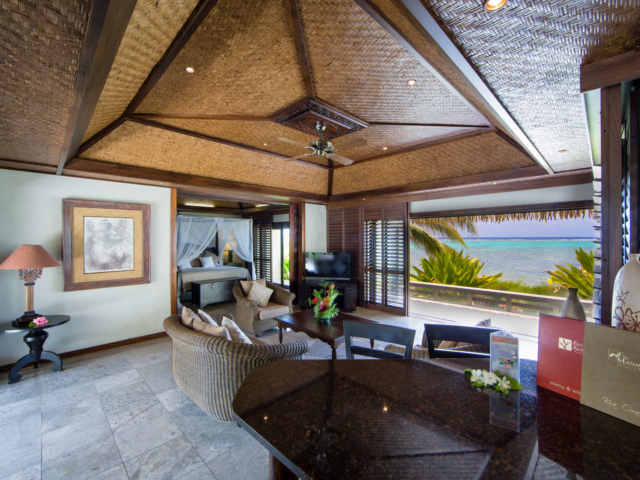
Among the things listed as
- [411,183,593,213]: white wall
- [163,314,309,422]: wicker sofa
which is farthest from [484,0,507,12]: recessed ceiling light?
[411,183,593,213]: white wall

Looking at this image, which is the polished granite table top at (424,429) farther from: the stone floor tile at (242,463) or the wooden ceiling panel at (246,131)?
the wooden ceiling panel at (246,131)

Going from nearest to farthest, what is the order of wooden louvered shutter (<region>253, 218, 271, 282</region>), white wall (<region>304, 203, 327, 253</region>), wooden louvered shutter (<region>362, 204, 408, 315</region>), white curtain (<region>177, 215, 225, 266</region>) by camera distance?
wooden louvered shutter (<region>362, 204, 408, 315</region>)
white wall (<region>304, 203, 327, 253</region>)
white curtain (<region>177, 215, 225, 266</region>)
wooden louvered shutter (<region>253, 218, 271, 282</region>)

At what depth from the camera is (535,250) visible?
5020mm

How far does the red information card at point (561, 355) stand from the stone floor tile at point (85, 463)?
2.47 meters

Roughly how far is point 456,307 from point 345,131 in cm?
383

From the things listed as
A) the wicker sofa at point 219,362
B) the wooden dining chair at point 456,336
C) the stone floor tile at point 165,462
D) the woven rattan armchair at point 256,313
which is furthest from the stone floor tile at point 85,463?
the woven rattan armchair at point 256,313

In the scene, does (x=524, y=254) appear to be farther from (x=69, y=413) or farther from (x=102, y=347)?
(x=102, y=347)

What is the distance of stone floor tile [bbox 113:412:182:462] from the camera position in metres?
2.06

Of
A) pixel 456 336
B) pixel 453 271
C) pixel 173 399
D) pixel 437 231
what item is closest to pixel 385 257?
pixel 437 231

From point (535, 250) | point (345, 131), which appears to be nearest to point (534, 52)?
point (345, 131)

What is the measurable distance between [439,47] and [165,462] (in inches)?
111

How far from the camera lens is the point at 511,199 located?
4523 millimetres

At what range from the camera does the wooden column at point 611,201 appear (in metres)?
1.17

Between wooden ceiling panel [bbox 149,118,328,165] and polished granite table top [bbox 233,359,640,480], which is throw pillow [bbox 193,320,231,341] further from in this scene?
wooden ceiling panel [bbox 149,118,328,165]
